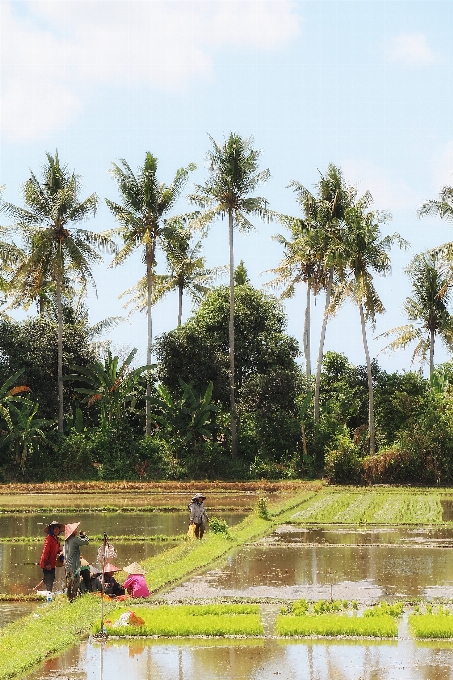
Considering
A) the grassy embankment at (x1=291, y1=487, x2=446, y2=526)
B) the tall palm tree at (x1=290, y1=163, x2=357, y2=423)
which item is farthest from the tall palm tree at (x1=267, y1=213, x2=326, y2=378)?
the grassy embankment at (x1=291, y1=487, x2=446, y2=526)

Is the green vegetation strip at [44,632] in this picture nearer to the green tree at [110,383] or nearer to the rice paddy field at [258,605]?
the rice paddy field at [258,605]

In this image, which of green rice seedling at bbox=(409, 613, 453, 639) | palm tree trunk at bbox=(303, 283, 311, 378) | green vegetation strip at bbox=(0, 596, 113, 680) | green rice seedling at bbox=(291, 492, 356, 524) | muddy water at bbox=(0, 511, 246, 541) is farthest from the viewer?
palm tree trunk at bbox=(303, 283, 311, 378)

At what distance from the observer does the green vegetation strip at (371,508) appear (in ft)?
75.9

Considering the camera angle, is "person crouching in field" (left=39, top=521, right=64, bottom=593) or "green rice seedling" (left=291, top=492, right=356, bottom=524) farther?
"green rice seedling" (left=291, top=492, right=356, bottom=524)

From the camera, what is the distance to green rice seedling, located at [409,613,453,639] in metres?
10.7

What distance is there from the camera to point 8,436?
35594 millimetres

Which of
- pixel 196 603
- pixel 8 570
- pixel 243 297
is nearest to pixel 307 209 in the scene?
pixel 243 297

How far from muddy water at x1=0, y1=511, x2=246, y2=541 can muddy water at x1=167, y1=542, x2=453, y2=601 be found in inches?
174

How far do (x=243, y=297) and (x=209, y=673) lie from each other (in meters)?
32.9

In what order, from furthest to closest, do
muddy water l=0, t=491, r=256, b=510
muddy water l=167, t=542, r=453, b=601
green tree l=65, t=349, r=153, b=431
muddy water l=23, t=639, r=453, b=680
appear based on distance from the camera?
green tree l=65, t=349, r=153, b=431 < muddy water l=0, t=491, r=256, b=510 < muddy water l=167, t=542, r=453, b=601 < muddy water l=23, t=639, r=453, b=680

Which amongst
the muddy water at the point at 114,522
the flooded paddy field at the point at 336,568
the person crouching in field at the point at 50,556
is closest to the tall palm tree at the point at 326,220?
the muddy water at the point at 114,522

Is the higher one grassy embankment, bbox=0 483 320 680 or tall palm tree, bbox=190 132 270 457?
tall palm tree, bbox=190 132 270 457

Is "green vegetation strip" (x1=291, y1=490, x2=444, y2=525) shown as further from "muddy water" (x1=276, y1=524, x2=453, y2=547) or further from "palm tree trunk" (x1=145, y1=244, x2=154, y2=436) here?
"palm tree trunk" (x1=145, y1=244, x2=154, y2=436)

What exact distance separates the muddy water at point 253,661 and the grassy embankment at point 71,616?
233 millimetres
